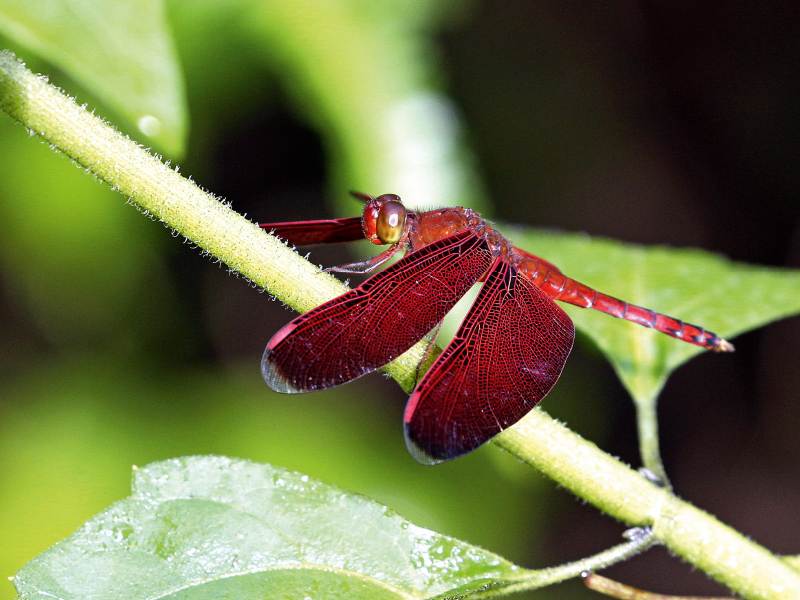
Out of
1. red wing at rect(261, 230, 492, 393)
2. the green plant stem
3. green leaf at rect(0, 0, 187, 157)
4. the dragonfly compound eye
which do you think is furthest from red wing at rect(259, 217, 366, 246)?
the green plant stem

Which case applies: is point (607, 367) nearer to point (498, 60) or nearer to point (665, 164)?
point (665, 164)

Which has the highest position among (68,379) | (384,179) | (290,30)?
(290,30)

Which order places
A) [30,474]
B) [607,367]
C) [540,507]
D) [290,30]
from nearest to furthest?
[30,474], [290,30], [540,507], [607,367]

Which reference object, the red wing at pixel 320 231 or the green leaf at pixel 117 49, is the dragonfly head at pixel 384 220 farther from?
the green leaf at pixel 117 49

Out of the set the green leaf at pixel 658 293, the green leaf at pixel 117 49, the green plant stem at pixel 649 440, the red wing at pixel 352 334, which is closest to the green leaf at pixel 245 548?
the red wing at pixel 352 334

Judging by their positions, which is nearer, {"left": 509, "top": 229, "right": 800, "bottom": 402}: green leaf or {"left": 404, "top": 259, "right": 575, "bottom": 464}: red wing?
{"left": 404, "top": 259, "right": 575, "bottom": 464}: red wing

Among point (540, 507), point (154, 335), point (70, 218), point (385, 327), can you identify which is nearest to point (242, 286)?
point (154, 335)

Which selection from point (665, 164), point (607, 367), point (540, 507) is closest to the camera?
point (540, 507)

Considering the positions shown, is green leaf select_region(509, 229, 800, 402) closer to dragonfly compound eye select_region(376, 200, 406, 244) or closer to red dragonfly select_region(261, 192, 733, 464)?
red dragonfly select_region(261, 192, 733, 464)
